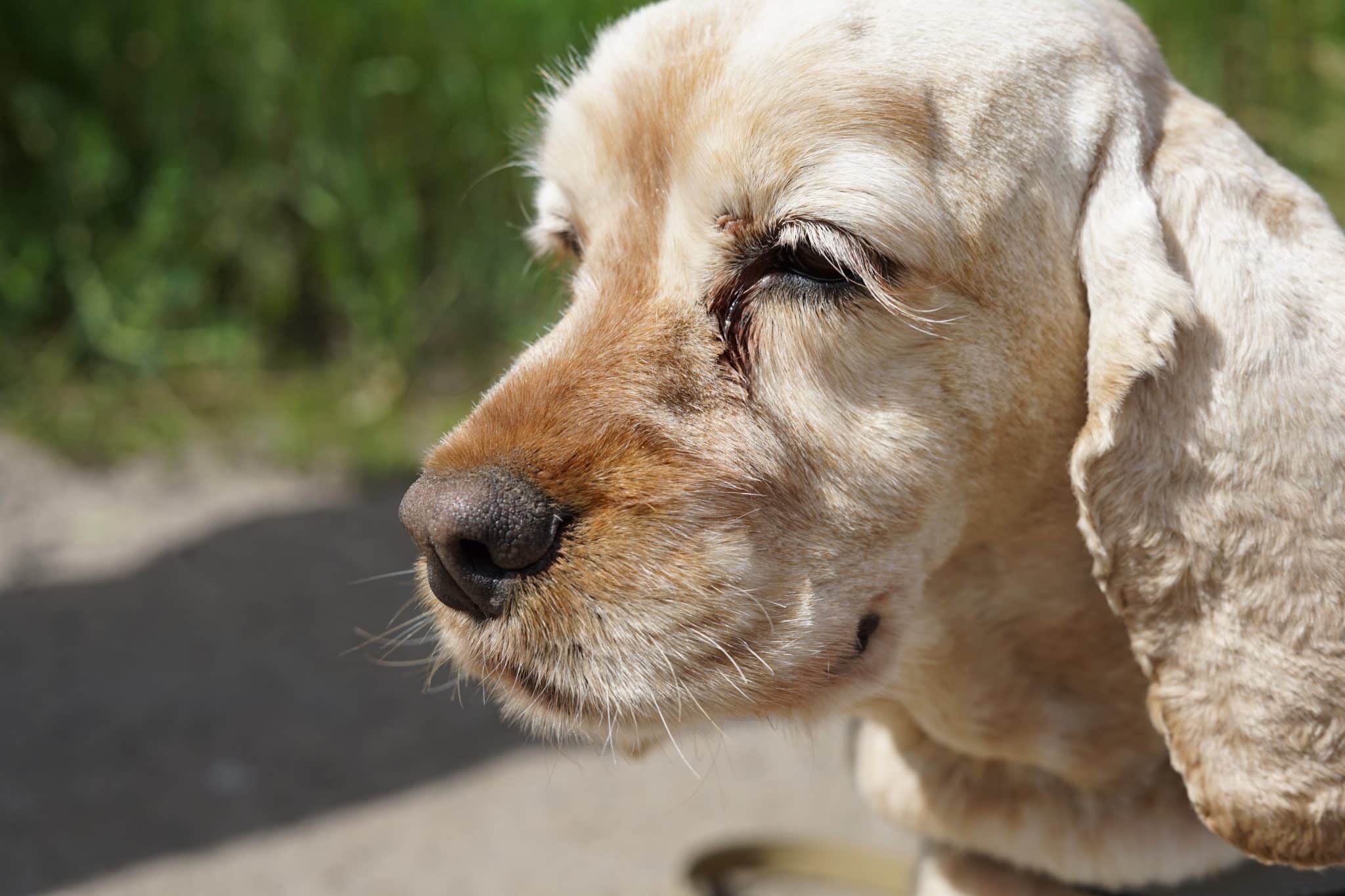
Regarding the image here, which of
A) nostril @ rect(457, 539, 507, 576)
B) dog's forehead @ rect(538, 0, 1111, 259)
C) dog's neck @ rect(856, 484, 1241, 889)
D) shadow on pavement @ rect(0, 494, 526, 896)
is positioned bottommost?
shadow on pavement @ rect(0, 494, 526, 896)

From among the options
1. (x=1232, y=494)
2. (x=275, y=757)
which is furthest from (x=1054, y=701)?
(x=275, y=757)

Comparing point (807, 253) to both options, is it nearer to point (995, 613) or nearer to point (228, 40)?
point (995, 613)

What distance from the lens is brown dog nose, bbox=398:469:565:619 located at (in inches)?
71.9

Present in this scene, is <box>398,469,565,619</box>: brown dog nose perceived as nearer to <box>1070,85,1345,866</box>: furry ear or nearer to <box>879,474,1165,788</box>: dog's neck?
<box>879,474,1165,788</box>: dog's neck

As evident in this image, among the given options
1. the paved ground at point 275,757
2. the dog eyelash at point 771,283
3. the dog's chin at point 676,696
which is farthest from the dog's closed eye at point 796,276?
the paved ground at point 275,757

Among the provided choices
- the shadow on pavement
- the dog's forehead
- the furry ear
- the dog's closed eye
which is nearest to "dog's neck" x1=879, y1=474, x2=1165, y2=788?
the furry ear

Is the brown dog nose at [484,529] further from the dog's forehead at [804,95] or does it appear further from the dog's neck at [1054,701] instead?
the dog's neck at [1054,701]

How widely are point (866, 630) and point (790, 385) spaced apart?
1.36 ft

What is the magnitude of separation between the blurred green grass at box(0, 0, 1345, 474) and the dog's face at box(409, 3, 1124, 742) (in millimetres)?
3813

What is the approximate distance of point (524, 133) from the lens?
260 cm

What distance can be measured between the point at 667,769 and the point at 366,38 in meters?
3.78

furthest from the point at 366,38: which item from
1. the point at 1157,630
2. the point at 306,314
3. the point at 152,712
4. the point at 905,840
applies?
the point at 1157,630

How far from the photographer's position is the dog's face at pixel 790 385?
1875 millimetres

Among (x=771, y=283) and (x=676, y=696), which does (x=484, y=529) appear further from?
(x=771, y=283)
